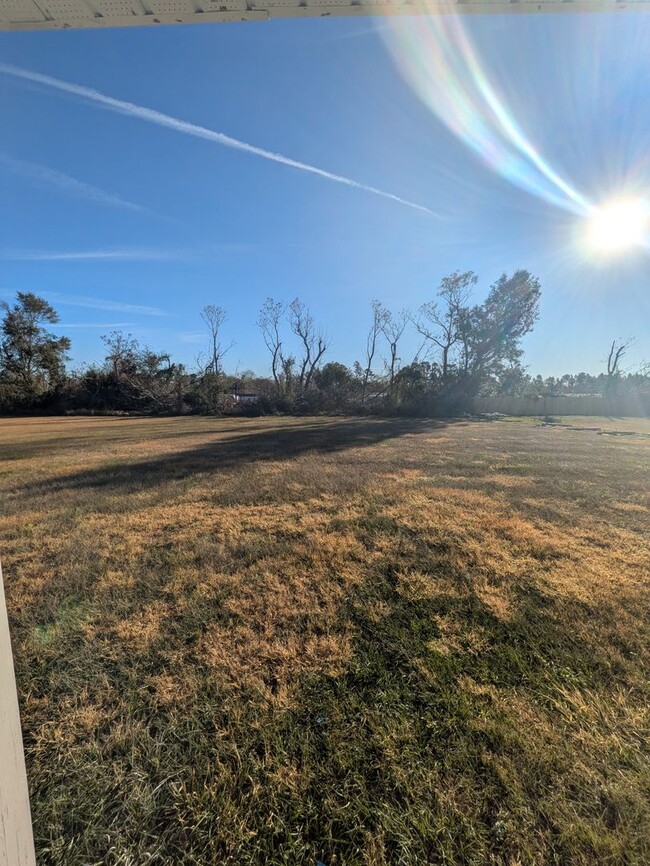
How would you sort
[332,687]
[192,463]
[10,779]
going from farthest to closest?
[192,463], [332,687], [10,779]

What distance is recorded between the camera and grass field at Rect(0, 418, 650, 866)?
1068mm

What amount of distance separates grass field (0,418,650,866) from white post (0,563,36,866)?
290 millimetres

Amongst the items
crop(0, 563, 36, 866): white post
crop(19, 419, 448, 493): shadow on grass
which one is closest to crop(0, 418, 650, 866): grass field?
crop(0, 563, 36, 866): white post

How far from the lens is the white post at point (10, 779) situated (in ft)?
2.49

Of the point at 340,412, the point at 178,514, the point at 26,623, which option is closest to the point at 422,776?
the point at 26,623

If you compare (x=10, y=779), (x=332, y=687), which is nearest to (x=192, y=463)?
(x=332, y=687)

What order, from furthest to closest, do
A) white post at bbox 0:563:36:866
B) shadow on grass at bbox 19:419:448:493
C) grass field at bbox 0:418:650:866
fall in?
1. shadow on grass at bbox 19:419:448:493
2. grass field at bbox 0:418:650:866
3. white post at bbox 0:563:36:866

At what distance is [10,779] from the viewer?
0.80m

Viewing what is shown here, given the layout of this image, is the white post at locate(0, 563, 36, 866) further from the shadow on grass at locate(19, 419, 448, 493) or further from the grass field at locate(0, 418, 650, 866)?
the shadow on grass at locate(19, 419, 448, 493)

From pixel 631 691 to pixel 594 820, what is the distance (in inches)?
29.9

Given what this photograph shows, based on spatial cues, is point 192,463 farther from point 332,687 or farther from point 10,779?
point 10,779

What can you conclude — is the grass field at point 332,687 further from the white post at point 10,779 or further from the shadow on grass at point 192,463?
the shadow on grass at point 192,463

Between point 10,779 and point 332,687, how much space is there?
1158mm

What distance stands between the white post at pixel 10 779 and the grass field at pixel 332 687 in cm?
29
